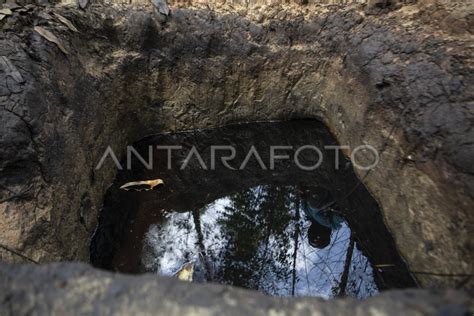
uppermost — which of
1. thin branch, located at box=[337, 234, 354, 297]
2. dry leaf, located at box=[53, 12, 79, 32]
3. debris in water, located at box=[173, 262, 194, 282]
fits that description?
dry leaf, located at box=[53, 12, 79, 32]

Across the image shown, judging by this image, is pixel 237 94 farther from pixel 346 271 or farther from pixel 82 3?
pixel 346 271

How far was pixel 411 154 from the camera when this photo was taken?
135 inches

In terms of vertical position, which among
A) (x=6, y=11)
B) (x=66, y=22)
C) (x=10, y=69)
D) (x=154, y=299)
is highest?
(x=6, y=11)

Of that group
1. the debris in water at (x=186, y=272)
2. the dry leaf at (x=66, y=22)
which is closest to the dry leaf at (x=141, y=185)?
the debris in water at (x=186, y=272)

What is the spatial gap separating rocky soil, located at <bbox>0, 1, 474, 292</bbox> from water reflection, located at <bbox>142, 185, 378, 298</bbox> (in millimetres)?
567

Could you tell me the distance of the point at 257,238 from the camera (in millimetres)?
3674

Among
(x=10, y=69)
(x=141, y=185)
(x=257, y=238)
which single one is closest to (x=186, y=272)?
(x=257, y=238)

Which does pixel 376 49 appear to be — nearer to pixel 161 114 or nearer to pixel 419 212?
pixel 419 212

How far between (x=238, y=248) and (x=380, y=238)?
1.43m

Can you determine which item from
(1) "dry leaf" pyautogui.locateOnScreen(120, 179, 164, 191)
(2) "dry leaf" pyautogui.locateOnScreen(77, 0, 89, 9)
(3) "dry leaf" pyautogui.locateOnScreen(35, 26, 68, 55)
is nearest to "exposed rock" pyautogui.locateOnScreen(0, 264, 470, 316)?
(3) "dry leaf" pyautogui.locateOnScreen(35, 26, 68, 55)

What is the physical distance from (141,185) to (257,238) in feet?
4.94

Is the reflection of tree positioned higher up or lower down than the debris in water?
lower down

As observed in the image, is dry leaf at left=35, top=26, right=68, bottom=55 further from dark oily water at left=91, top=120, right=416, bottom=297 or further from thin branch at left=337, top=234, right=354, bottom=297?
thin branch at left=337, top=234, right=354, bottom=297

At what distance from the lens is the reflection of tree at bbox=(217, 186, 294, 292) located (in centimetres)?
326
